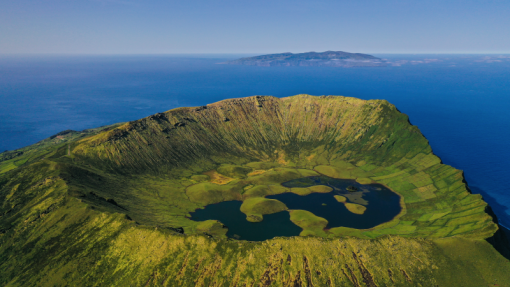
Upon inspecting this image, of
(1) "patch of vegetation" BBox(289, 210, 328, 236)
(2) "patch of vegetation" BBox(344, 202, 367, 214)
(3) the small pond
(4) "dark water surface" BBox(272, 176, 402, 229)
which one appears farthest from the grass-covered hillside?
(2) "patch of vegetation" BBox(344, 202, 367, 214)

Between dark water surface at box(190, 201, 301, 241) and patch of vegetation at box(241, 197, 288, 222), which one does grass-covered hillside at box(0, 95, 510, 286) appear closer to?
patch of vegetation at box(241, 197, 288, 222)

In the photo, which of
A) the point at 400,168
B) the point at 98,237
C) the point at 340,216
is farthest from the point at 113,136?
the point at 400,168

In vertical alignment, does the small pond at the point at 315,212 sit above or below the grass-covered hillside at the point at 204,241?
below

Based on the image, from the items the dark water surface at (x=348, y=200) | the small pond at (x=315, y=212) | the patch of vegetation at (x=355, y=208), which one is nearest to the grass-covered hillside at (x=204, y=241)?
the small pond at (x=315, y=212)

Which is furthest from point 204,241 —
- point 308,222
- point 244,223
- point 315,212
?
point 315,212

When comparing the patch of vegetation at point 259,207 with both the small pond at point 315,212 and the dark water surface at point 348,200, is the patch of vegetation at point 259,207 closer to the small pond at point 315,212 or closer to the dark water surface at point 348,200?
the small pond at point 315,212

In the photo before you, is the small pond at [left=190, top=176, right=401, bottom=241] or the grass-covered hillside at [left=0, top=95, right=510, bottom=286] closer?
the grass-covered hillside at [left=0, top=95, right=510, bottom=286]

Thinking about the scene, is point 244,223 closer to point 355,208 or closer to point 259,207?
point 259,207

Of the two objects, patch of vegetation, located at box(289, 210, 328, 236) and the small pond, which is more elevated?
patch of vegetation, located at box(289, 210, 328, 236)

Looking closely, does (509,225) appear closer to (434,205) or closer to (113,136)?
(434,205)
